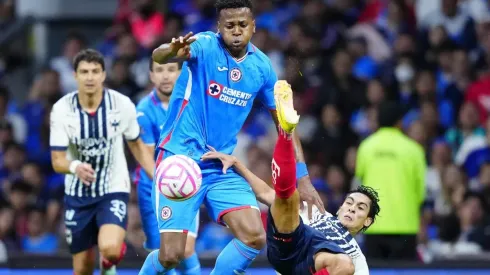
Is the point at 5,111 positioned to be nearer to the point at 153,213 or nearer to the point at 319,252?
the point at 153,213

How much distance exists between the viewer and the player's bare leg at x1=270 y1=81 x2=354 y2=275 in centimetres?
743

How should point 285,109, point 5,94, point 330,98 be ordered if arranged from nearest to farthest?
point 285,109
point 330,98
point 5,94

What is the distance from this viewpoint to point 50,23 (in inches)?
645

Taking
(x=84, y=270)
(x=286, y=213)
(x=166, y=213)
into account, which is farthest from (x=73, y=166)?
(x=286, y=213)

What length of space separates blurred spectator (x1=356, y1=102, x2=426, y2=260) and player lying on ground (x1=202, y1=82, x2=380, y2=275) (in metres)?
3.21

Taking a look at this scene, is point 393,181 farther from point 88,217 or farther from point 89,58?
point 89,58

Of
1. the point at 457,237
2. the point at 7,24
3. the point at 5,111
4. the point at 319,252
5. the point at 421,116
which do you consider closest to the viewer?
the point at 319,252

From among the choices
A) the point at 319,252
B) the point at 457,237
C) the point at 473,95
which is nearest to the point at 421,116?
the point at 473,95

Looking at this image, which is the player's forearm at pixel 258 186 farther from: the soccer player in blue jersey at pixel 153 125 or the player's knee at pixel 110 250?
the player's knee at pixel 110 250

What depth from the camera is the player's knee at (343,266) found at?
7.84m

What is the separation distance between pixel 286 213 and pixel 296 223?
0.46 feet

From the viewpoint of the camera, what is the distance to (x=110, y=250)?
30.4ft

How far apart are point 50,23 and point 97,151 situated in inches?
287

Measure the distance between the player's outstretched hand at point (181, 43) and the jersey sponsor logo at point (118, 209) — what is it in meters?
2.11
